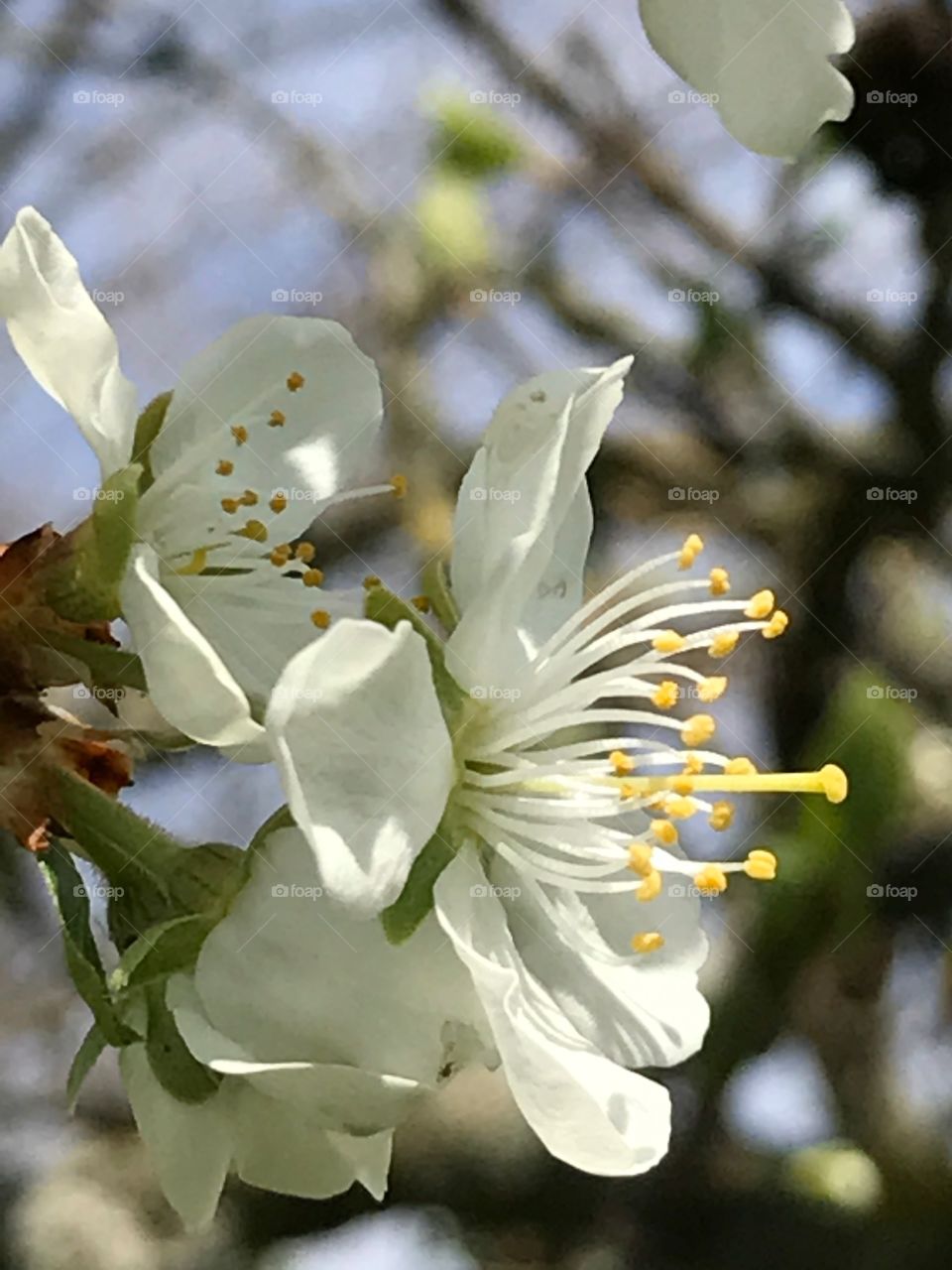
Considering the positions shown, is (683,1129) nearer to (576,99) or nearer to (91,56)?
(576,99)

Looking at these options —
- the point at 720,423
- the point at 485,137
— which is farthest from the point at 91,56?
the point at 720,423
